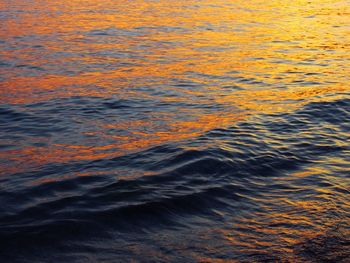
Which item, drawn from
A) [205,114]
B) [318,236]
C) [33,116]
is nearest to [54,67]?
[33,116]

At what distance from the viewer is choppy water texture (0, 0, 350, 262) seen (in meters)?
6.30

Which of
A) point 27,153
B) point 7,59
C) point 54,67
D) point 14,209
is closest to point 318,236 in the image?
point 14,209

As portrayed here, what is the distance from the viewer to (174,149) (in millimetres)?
9305

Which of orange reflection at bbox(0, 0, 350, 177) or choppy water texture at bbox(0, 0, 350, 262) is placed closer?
choppy water texture at bbox(0, 0, 350, 262)

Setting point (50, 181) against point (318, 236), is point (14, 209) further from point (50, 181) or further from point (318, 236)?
point (318, 236)

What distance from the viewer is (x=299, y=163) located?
8703mm

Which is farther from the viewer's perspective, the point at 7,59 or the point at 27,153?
the point at 7,59

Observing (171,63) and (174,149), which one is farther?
(171,63)

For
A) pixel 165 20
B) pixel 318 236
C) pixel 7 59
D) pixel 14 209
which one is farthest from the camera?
pixel 165 20

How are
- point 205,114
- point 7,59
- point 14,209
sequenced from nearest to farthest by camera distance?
point 14,209
point 205,114
point 7,59

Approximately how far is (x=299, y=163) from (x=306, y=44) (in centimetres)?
1124

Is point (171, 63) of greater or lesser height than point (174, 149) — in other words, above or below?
above

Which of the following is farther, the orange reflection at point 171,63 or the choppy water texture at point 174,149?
the orange reflection at point 171,63

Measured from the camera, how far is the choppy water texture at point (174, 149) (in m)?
6.30
